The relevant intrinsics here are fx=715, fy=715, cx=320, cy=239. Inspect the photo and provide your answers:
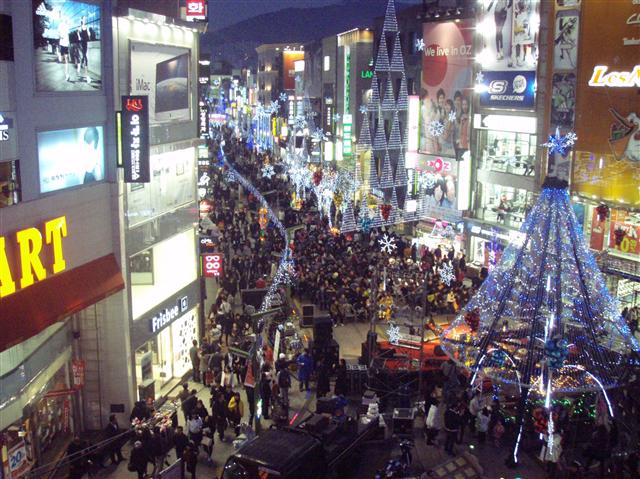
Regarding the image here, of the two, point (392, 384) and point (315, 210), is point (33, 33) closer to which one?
point (392, 384)

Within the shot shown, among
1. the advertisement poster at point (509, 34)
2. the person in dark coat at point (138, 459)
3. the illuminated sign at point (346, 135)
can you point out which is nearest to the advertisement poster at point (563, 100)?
the advertisement poster at point (509, 34)

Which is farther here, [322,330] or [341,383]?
[322,330]

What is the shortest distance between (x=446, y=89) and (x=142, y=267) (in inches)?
939

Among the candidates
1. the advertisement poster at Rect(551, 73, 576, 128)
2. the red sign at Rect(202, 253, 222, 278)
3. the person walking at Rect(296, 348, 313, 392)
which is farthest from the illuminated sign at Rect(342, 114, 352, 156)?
the person walking at Rect(296, 348, 313, 392)

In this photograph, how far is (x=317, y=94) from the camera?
63969 mm

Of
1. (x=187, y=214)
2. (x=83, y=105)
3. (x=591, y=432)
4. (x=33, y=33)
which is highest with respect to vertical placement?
(x=33, y=33)

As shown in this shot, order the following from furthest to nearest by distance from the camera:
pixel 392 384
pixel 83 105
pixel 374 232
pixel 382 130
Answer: pixel 382 130 → pixel 374 232 → pixel 392 384 → pixel 83 105

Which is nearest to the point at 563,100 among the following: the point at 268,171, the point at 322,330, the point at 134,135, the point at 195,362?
the point at 322,330

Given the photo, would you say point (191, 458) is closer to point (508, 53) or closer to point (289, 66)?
point (508, 53)

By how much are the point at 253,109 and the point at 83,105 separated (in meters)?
93.5

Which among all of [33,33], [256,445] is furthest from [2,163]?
[256,445]

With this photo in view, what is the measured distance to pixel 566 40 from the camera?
96.9 feet

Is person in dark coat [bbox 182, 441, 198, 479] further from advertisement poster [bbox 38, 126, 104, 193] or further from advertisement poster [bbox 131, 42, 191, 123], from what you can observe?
advertisement poster [bbox 131, 42, 191, 123]

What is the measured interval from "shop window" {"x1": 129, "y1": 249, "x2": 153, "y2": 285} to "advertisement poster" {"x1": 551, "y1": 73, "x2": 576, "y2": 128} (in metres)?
18.8
